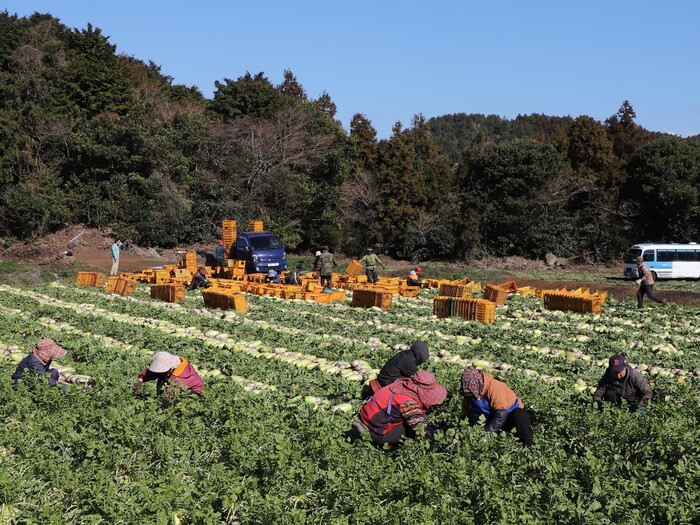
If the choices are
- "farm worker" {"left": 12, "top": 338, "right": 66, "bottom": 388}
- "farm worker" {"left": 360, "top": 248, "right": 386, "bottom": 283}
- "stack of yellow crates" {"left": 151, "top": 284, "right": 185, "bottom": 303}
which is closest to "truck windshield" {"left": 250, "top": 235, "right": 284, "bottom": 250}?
"farm worker" {"left": 360, "top": 248, "right": 386, "bottom": 283}

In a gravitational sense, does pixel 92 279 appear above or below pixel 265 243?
below

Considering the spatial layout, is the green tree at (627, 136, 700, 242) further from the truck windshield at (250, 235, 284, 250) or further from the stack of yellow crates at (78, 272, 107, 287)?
the stack of yellow crates at (78, 272, 107, 287)

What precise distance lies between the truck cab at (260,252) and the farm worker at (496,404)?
74.8 feet

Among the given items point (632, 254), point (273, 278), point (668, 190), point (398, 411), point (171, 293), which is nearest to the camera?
point (398, 411)

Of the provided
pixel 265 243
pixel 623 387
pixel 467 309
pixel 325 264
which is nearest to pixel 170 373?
pixel 623 387

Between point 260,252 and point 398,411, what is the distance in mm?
22963

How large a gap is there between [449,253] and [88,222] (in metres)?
21.7

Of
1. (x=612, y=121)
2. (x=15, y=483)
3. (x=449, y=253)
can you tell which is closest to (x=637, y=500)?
(x=15, y=483)

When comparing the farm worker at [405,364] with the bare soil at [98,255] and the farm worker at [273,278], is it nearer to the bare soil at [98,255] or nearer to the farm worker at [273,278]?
the farm worker at [273,278]

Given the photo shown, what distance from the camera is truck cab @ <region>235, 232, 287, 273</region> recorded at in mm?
30609

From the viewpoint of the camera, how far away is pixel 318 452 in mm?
7539

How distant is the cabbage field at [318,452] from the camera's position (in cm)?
614

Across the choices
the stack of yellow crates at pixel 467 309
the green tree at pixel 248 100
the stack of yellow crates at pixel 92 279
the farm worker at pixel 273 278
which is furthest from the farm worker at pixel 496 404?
the green tree at pixel 248 100

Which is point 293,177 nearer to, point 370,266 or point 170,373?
point 370,266
